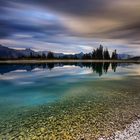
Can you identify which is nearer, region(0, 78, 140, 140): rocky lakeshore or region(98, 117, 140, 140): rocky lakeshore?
region(98, 117, 140, 140): rocky lakeshore

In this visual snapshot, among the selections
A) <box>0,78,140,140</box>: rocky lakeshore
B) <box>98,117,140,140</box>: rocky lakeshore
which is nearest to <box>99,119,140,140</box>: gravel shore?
<box>98,117,140,140</box>: rocky lakeshore

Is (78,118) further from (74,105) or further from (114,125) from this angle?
(74,105)

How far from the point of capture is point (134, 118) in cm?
1923

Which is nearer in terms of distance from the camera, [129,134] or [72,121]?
[129,134]

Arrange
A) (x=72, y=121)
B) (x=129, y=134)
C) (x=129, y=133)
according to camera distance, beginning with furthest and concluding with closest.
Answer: (x=72, y=121) < (x=129, y=133) < (x=129, y=134)

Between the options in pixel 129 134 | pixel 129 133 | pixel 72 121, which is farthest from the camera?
pixel 72 121

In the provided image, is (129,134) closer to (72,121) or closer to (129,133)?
(129,133)

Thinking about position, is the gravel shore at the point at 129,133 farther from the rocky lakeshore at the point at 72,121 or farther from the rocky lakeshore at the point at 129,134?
the rocky lakeshore at the point at 72,121

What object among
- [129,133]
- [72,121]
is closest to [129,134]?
[129,133]

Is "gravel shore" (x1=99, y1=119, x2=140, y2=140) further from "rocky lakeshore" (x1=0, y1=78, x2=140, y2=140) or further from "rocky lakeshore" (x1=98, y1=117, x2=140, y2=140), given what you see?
"rocky lakeshore" (x1=0, y1=78, x2=140, y2=140)

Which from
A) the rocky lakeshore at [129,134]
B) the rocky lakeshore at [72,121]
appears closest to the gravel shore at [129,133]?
the rocky lakeshore at [129,134]

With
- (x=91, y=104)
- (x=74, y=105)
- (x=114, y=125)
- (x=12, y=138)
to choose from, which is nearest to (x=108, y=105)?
(x=91, y=104)

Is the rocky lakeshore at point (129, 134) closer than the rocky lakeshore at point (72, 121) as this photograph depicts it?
Yes

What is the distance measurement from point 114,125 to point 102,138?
297cm
